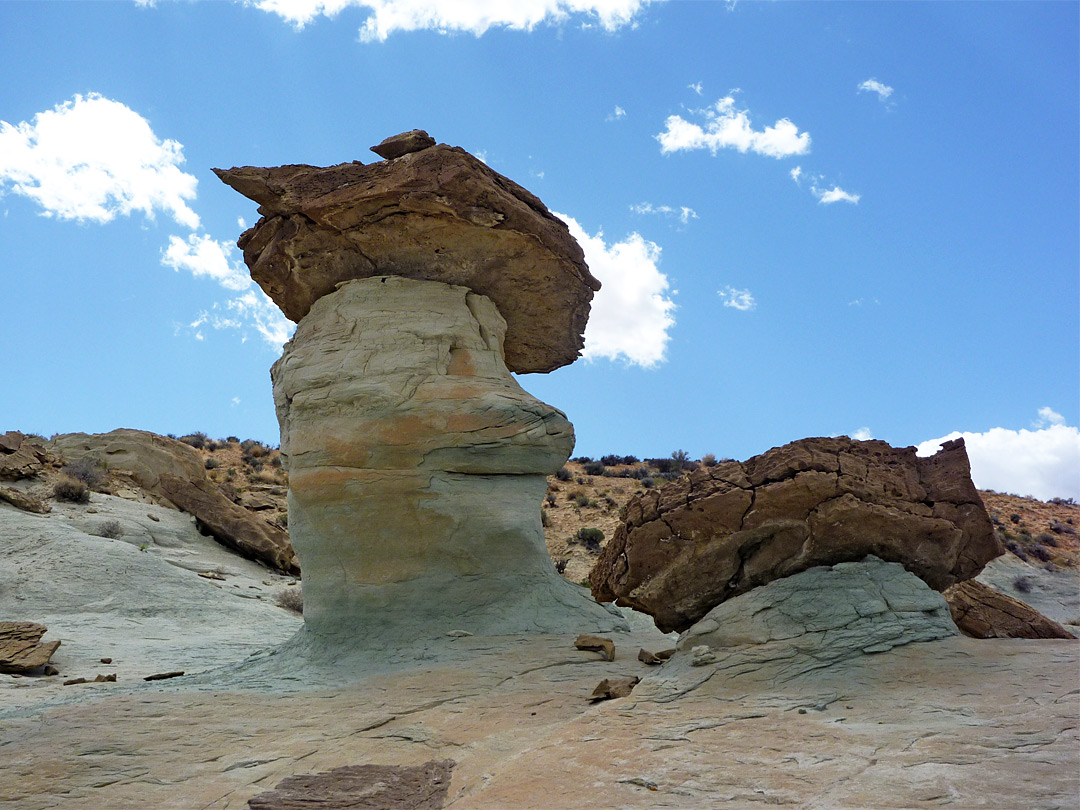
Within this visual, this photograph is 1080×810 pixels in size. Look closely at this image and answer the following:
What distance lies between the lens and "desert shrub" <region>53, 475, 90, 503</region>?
14641 millimetres

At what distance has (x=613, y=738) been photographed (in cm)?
396

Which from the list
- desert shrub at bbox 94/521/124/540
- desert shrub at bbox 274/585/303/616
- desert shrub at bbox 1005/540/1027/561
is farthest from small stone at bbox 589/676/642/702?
desert shrub at bbox 1005/540/1027/561

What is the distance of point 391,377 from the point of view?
7.60m

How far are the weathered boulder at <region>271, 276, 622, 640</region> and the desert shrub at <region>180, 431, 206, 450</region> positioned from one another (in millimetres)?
23785

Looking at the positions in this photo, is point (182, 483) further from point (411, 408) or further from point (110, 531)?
point (411, 408)

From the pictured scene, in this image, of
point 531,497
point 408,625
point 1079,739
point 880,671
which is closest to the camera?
point 1079,739

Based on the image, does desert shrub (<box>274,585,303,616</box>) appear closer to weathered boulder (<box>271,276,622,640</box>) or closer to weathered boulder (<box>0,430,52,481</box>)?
weathered boulder (<box>271,276,622,640</box>)

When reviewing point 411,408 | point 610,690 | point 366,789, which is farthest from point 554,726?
point 411,408

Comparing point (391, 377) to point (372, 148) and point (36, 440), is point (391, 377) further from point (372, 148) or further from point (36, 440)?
point (36, 440)

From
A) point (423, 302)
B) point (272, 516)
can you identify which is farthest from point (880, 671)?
point (272, 516)

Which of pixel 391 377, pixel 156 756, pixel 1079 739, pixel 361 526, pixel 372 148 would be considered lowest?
pixel 156 756

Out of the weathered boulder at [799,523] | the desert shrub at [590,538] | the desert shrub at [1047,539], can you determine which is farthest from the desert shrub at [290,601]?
the desert shrub at [1047,539]

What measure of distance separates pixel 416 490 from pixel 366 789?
3696 millimetres

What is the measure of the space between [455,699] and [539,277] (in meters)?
4.99
